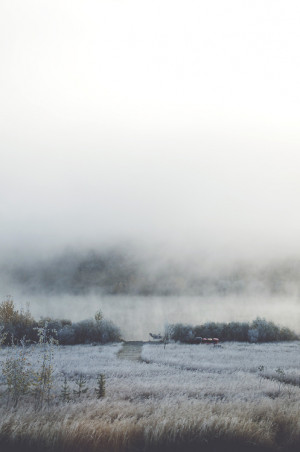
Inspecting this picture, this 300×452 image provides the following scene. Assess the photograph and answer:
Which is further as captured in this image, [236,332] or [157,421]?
[236,332]

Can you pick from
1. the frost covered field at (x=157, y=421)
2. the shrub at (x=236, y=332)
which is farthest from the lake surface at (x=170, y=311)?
the frost covered field at (x=157, y=421)

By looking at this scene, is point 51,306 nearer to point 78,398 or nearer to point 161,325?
point 161,325

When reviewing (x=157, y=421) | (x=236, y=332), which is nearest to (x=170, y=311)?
(x=236, y=332)

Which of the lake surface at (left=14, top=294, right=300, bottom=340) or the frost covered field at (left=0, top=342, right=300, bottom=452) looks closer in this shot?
the frost covered field at (left=0, top=342, right=300, bottom=452)

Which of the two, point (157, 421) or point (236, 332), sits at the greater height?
point (157, 421)

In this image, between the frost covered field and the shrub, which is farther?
the shrub

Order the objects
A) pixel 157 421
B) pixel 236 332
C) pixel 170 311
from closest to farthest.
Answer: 1. pixel 157 421
2. pixel 236 332
3. pixel 170 311

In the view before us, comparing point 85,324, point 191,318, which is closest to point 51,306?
point 85,324

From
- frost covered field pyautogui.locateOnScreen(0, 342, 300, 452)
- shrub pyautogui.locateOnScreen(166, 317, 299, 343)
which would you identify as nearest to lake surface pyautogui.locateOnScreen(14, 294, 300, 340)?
shrub pyautogui.locateOnScreen(166, 317, 299, 343)

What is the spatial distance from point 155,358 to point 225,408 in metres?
14.6

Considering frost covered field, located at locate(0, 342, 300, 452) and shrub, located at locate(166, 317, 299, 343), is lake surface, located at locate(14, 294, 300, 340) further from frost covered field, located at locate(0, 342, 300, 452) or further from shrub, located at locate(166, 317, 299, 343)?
frost covered field, located at locate(0, 342, 300, 452)

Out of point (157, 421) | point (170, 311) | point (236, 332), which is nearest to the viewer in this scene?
point (157, 421)

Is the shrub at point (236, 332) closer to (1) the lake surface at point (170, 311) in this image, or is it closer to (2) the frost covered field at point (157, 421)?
(1) the lake surface at point (170, 311)

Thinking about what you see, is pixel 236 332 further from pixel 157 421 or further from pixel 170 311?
pixel 157 421
